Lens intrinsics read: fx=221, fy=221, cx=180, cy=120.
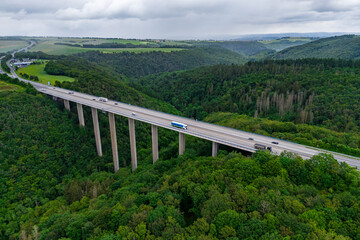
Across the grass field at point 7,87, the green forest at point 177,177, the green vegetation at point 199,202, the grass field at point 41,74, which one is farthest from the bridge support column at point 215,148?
the grass field at point 41,74

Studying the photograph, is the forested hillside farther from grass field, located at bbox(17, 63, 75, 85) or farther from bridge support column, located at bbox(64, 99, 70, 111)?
bridge support column, located at bbox(64, 99, 70, 111)

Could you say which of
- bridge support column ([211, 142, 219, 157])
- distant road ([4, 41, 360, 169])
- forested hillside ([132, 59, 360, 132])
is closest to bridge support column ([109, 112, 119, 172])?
distant road ([4, 41, 360, 169])

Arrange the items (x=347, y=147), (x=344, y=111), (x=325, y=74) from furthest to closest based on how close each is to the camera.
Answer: (x=325, y=74)
(x=344, y=111)
(x=347, y=147)

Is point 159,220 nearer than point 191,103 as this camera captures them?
Yes

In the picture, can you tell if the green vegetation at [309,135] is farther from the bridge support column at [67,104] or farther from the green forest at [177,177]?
the bridge support column at [67,104]

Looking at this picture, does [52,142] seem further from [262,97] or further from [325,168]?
[262,97]

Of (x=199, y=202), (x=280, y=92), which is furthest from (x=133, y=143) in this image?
(x=280, y=92)

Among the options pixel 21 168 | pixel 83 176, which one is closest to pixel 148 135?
pixel 83 176
